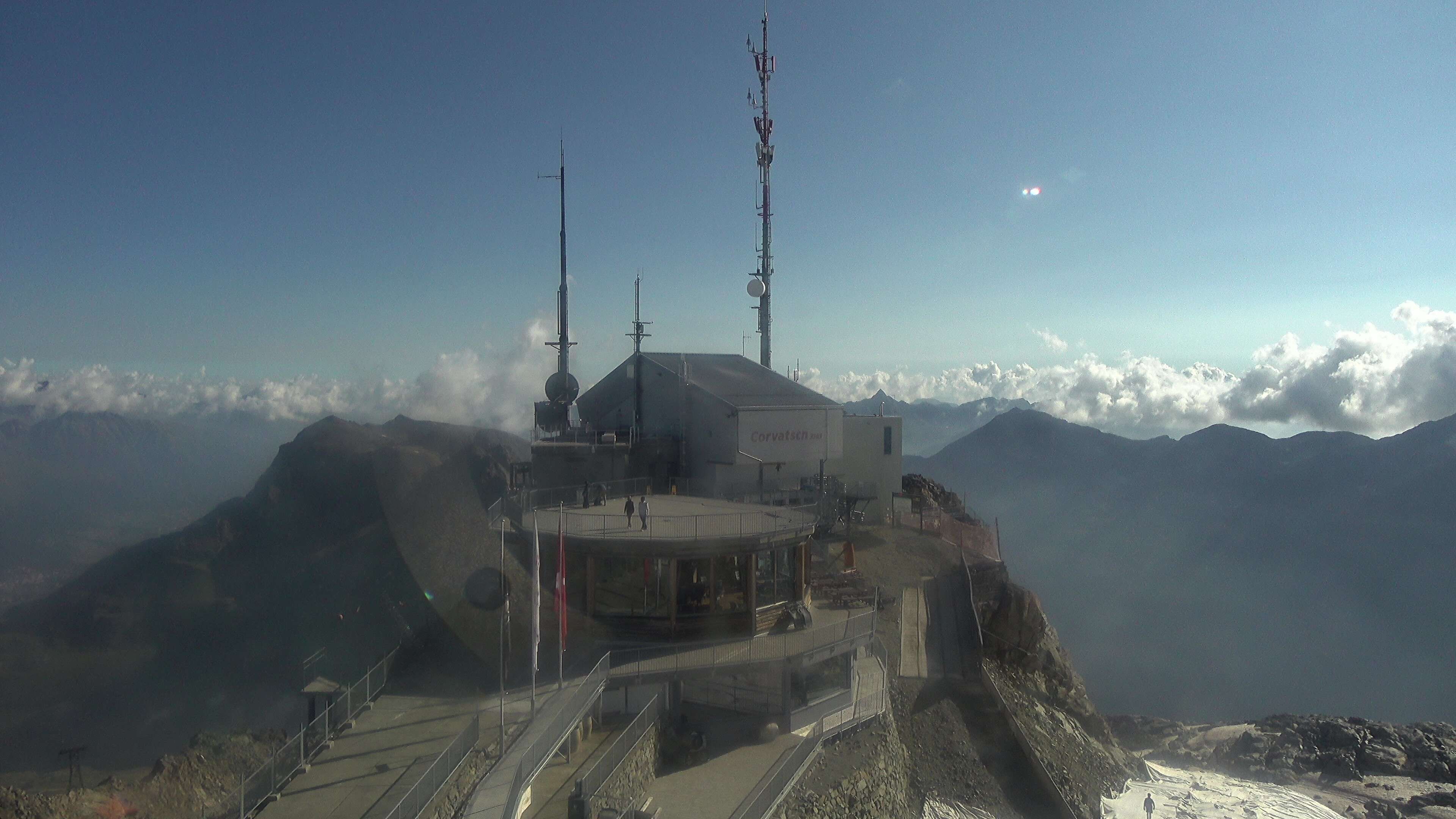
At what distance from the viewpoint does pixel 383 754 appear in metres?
13.7

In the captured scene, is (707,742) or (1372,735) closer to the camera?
(707,742)

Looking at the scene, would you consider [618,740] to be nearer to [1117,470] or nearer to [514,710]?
[514,710]

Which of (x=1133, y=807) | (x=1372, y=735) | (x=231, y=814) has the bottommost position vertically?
(x=1372, y=735)

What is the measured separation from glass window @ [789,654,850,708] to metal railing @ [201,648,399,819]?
383 inches

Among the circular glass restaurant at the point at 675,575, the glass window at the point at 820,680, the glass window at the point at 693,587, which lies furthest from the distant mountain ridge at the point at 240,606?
the glass window at the point at 820,680

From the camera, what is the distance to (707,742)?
1805 cm

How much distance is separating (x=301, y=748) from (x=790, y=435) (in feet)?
79.3

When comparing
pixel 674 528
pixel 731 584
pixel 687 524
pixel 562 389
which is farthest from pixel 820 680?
pixel 562 389

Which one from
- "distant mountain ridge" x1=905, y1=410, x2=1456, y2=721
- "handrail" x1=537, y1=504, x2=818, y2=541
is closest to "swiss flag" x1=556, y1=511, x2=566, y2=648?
"handrail" x1=537, y1=504, x2=818, y2=541

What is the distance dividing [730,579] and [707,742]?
390 centimetres

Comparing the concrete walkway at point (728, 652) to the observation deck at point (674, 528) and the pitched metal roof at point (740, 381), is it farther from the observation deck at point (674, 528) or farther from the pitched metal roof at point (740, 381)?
the pitched metal roof at point (740, 381)

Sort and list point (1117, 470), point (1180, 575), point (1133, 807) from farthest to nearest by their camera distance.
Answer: point (1117, 470) → point (1180, 575) → point (1133, 807)

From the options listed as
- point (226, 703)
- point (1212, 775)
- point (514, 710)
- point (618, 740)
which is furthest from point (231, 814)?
point (226, 703)

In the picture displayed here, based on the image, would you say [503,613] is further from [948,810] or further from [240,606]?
[240,606]
